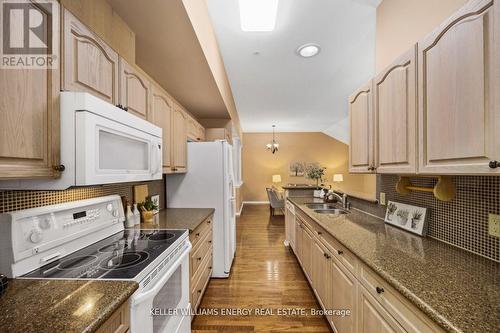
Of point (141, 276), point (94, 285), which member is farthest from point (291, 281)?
point (94, 285)

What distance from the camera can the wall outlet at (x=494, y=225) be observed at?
43.8 inches

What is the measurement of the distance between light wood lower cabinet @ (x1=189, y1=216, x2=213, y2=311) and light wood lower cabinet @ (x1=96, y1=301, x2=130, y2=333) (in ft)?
2.95

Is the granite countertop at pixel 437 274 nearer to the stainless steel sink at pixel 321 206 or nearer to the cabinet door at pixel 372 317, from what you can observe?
the cabinet door at pixel 372 317

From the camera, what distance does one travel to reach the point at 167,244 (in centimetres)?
142

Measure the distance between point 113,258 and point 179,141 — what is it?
1.47 meters

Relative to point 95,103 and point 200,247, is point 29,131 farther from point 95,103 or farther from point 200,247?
point 200,247

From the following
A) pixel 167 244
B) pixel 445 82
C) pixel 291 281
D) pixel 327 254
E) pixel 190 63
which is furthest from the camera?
pixel 291 281

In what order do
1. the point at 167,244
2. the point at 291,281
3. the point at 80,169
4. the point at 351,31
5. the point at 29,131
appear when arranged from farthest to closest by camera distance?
the point at 291,281, the point at 351,31, the point at 167,244, the point at 80,169, the point at 29,131

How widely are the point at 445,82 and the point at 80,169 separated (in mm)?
1692

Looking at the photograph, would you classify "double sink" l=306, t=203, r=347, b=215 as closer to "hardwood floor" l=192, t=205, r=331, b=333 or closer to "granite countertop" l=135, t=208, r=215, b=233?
"hardwood floor" l=192, t=205, r=331, b=333

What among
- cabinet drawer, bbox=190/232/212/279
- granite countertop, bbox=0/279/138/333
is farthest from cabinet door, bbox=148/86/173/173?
granite countertop, bbox=0/279/138/333

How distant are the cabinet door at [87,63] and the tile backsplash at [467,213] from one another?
2067 millimetres

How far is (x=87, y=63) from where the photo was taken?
3.54 ft

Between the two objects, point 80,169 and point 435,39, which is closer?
point 80,169
